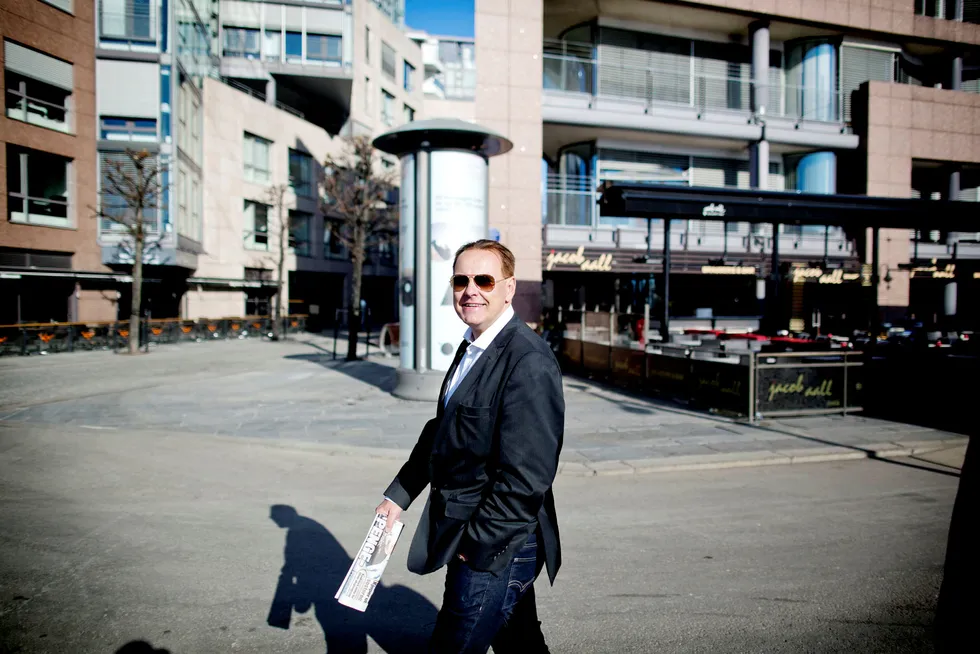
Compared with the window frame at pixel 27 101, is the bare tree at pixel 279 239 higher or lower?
lower

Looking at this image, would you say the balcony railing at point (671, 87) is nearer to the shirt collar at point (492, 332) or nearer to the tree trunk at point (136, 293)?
the tree trunk at point (136, 293)

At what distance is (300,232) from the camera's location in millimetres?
38625

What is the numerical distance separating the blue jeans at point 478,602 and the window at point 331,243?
38885 mm

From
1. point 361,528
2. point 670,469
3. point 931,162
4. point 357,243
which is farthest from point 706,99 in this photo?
point 361,528

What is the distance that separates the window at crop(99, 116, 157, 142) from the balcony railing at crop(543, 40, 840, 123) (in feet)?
53.6

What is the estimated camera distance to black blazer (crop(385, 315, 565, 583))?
200cm

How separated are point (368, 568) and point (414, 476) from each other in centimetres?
41

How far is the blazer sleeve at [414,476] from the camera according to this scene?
2.41 meters

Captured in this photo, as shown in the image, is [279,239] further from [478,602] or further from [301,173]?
[478,602]

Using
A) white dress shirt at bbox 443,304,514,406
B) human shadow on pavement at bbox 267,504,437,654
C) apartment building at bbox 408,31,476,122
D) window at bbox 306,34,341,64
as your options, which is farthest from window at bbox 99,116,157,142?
apartment building at bbox 408,31,476,122

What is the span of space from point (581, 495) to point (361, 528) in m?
2.17

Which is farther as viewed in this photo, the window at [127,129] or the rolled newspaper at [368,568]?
the window at [127,129]

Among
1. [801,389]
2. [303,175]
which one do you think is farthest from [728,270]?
[303,175]

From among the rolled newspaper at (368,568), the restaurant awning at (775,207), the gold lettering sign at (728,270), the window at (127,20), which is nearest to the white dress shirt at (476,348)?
the rolled newspaper at (368,568)
